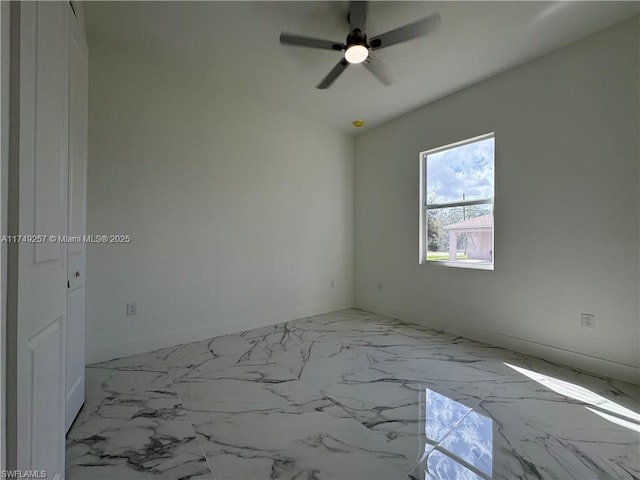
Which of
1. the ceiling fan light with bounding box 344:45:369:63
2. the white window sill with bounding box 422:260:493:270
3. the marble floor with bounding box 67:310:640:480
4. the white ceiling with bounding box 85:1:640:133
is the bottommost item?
the marble floor with bounding box 67:310:640:480

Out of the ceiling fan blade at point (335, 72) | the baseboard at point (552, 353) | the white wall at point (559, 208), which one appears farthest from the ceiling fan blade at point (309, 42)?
the baseboard at point (552, 353)

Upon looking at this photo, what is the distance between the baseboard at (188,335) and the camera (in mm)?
2463

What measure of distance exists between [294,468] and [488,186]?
9.99 ft

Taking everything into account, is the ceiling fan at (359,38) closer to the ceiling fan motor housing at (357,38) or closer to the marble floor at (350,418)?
the ceiling fan motor housing at (357,38)

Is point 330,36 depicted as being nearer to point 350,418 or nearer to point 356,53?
point 356,53

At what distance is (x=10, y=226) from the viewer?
779 mm

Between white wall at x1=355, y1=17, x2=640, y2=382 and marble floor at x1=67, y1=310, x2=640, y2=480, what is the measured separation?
0.33m

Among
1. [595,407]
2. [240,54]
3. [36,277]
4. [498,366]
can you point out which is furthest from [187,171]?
[595,407]

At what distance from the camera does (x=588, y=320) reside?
2.32 metres

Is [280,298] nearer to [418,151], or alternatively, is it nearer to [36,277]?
[418,151]

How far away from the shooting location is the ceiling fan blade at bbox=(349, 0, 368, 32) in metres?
1.95

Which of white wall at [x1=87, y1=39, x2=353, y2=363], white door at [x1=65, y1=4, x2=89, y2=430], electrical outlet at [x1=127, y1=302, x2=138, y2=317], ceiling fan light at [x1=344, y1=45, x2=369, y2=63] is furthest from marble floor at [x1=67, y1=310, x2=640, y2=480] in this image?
ceiling fan light at [x1=344, y1=45, x2=369, y2=63]

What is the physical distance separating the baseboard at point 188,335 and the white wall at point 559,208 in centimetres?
175

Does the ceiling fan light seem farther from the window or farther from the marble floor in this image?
the marble floor
